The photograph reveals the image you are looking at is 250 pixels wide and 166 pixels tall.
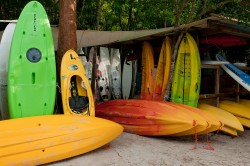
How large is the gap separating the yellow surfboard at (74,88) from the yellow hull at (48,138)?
438mm

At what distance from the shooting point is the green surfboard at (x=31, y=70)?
3.83 meters

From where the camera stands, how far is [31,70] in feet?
13.1

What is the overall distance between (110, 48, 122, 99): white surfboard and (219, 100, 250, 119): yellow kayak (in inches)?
142

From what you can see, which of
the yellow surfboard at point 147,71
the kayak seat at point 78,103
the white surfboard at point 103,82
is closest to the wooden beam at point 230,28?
the yellow surfboard at point 147,71

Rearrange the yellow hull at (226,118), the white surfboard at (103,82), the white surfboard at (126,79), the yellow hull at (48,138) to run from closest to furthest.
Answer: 1. the yellow hull at (48,138)
2. the yellow hull at (226,118)
3. the white surfboard at (126,79)
4. the white surfboard at (103,82)

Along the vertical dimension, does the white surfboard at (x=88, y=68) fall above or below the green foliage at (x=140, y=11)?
below

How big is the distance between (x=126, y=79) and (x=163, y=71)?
2836mm

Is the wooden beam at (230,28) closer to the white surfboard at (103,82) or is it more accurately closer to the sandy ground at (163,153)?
the sandy ground at (163,153)

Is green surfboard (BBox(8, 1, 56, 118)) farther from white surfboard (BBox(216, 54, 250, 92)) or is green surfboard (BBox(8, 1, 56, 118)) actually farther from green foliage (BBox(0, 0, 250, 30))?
white surfboard (BBox(216, 54, 250, 92))

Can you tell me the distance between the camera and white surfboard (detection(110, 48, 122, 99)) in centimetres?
887

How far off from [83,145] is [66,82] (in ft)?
3.85

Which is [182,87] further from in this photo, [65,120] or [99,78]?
[99,78]

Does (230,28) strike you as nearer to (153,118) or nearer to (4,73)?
(153,118)

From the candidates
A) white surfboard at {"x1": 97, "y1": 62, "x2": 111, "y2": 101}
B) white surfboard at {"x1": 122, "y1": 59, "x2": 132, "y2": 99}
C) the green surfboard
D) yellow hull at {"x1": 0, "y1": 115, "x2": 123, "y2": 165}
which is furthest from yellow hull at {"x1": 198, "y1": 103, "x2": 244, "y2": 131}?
white surfboard at {"x1": 97, "y1": 62, "x2": 111, "y2": 101}
